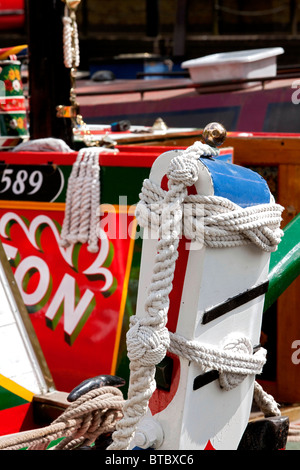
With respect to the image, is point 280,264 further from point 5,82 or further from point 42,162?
point 5,82

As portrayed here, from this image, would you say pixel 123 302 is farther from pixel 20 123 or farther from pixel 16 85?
pixel 16 85

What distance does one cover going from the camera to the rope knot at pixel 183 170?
66.6 inches

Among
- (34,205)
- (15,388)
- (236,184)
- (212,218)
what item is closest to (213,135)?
(236,184)

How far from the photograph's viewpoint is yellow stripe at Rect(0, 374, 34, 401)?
100 inches

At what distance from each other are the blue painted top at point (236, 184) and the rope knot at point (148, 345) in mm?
337

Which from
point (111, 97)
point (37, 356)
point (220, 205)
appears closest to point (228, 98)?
point (111, 97)

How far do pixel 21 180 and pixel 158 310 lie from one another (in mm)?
2163

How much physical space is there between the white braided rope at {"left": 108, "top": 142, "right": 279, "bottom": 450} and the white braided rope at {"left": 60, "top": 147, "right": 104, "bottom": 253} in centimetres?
173

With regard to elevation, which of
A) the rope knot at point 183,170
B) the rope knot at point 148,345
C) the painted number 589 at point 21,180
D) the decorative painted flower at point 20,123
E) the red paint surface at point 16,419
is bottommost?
the red paint surface at point 16,419

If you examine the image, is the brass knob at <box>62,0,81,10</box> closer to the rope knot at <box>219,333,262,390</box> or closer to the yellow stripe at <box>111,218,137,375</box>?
the yellow stripe at <box>111,218,137,375</box>

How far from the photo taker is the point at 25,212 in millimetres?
3668

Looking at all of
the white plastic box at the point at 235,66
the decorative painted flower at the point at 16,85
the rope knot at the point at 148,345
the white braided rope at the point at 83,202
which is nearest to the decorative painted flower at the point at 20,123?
the decorative painted flower at the point at 16,85

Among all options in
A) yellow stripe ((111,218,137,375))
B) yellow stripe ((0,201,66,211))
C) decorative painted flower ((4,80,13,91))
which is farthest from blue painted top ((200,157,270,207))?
decorative painted flower ((4,80,13,91))

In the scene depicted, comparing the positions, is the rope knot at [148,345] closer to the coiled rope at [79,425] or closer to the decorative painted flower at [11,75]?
the coiled rope at [79,425]
